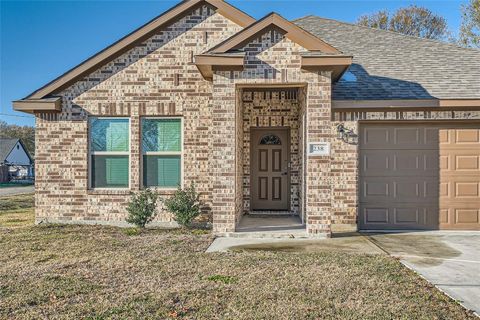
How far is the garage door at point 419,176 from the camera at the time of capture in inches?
347

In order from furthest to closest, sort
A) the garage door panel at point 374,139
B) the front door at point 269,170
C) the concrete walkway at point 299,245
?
the front door at point 269,170, the garage door panel at point 374,139, the concrete walkway at point 299,245

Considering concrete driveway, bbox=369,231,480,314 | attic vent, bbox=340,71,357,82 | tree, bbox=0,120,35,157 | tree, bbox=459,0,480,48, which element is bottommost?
concrete driveway, bbox=369,231,480,314

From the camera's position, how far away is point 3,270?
5590 mm

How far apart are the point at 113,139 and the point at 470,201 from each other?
8.57 meters

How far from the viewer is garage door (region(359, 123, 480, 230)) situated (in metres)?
8.82

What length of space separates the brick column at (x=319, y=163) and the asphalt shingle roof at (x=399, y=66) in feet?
4.38

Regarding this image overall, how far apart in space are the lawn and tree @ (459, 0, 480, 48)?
65.3ft

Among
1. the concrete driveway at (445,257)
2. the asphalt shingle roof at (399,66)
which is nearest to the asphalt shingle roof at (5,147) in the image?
the asphalt shingle roof at (399,66)

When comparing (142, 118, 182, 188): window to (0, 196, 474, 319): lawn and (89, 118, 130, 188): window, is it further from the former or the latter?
(0, 196, 474, 319): lawn

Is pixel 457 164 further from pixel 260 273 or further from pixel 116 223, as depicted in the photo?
pixel 116 223

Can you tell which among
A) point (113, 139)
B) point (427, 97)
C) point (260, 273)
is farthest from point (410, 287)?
point (113, 139)

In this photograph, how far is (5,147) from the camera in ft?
157

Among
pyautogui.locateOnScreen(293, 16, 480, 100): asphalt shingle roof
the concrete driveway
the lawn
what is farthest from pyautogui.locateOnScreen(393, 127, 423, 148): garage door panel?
the lawn

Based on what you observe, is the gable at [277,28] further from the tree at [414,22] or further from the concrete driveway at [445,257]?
the tree at [414,22]
